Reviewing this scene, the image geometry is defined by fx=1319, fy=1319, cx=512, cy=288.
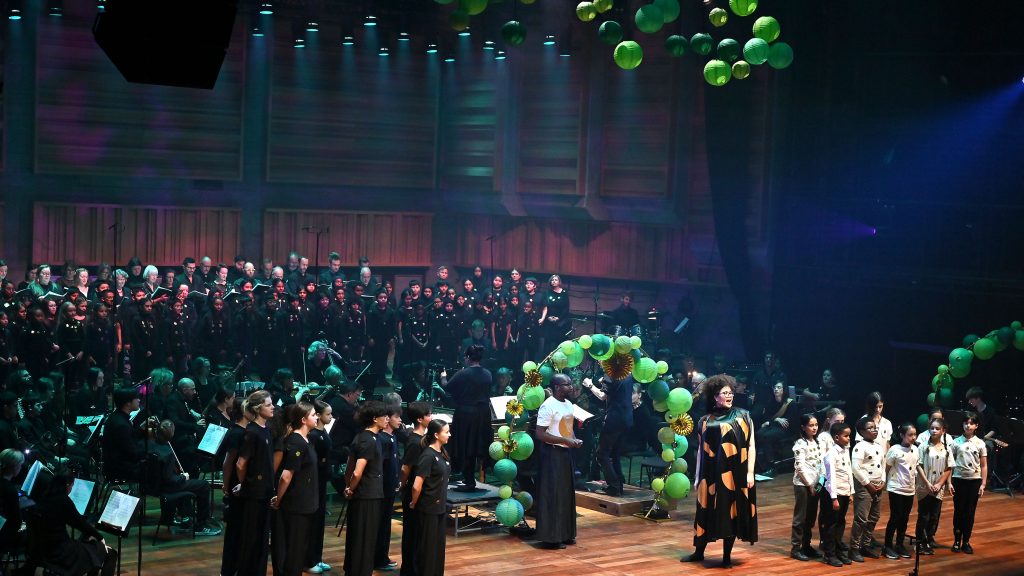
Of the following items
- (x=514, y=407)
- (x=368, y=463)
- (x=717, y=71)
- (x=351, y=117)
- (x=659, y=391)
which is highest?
(x=351, y=117)

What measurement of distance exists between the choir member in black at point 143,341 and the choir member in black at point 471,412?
5555mm

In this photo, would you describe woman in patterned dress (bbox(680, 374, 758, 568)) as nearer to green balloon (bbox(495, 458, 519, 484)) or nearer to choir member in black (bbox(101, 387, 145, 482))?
green balloon (bbox(495, 458, 519, 484))

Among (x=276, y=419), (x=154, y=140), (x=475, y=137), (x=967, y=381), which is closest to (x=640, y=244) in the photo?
(x=475, y=137)

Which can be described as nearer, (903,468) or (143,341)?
(903,468)

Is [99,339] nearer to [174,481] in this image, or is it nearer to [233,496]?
[174,481]

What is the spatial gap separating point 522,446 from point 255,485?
2.99m

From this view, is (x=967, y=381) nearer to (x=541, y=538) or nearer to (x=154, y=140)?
(x=541, y=538)

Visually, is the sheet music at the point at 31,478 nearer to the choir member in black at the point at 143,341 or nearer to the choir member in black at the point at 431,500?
the choir member in black at the point at 431,500

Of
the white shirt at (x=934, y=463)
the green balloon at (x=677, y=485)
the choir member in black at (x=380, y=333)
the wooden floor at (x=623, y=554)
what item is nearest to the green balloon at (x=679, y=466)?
the green balloon at (x=677, y=485)

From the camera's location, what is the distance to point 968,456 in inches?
480

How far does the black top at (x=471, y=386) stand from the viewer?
1249 centimetres

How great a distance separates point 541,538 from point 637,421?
3052mm

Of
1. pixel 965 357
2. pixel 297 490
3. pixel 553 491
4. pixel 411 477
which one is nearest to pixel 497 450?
pixel 553 491

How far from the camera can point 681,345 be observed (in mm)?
20281
